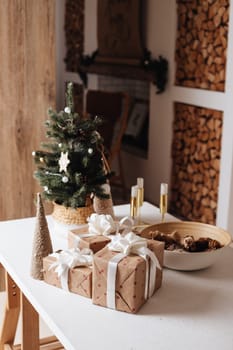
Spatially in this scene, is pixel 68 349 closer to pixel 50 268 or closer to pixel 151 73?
pixel 50 268

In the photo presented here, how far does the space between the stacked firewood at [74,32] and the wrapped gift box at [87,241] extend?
4232 millimetres

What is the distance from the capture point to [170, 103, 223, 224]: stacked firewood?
3.76 m

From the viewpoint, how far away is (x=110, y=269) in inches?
52.9

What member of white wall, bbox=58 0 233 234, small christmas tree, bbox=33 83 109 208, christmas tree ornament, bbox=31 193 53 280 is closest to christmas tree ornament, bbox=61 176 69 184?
small christmas tree, bbox=33 83 109 208

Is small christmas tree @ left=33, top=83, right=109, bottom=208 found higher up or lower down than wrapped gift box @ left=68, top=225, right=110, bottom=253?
higher up

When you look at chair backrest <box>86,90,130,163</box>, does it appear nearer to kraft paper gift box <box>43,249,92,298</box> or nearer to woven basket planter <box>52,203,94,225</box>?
woven basket planter <box>52,203,94,225</box>

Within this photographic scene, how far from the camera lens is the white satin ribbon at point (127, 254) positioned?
53.1 inches

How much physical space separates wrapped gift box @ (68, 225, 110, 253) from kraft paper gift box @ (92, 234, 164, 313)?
14cm

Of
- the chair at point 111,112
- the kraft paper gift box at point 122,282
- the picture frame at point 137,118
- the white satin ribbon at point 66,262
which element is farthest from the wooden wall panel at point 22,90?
the picture frame at point 137,118

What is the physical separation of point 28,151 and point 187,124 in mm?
1661

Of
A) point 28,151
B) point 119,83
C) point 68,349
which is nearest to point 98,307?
point 68,349

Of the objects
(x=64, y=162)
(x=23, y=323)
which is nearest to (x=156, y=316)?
(x=23, y=323)

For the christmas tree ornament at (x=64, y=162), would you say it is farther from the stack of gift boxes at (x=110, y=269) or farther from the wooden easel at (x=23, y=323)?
the wooden easel at (x=23, y=323)

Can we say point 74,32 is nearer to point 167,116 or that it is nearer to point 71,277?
point 167,116
